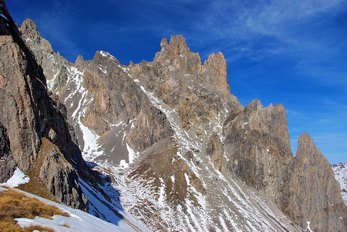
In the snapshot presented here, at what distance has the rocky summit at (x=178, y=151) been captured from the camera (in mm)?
77562

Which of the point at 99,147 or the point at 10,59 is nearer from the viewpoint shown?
the point at 10,59

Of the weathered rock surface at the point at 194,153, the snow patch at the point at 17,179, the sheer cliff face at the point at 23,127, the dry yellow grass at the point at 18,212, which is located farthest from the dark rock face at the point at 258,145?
the dry yellow grass at the point at 18,212

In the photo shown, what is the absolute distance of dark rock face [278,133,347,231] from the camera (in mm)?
138750

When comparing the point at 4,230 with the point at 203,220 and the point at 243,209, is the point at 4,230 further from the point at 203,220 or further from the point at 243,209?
the point at 243,209

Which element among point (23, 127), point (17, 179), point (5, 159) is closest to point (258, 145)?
point (23, 127)

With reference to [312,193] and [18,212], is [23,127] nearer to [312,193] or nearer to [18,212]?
[18,212]

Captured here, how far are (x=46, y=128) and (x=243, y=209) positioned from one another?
3227 inches

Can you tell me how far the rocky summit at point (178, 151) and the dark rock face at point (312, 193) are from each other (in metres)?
0.48

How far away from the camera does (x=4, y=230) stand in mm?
13688

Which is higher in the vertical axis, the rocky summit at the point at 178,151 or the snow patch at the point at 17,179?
the rocky summit at the point at 178,151

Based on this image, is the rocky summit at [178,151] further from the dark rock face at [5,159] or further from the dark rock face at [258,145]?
the dark rock face at [5,159]

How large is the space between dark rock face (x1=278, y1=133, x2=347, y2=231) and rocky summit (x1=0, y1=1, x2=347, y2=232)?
0.48m

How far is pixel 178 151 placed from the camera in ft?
439

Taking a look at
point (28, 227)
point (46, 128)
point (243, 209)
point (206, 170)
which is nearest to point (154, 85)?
point (206, 170)
